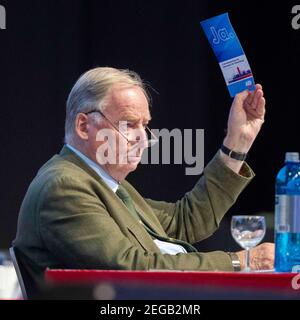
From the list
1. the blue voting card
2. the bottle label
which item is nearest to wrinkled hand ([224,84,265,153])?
the blue voting card

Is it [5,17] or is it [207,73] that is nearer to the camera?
[5,17]

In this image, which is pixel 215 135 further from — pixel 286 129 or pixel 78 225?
pixel 78 225

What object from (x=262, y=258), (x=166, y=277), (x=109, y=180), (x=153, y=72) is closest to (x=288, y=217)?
(x=262, y=258)

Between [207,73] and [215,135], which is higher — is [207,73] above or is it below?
above


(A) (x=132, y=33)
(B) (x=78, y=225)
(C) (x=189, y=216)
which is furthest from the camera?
(A) (x=132, y=33)

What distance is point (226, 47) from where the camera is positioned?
2.72m

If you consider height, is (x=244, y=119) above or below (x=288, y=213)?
→ above

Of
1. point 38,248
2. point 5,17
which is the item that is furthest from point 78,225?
point 5,17

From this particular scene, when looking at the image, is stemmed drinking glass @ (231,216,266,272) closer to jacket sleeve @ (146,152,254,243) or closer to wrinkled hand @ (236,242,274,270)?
wrinkled hand @ (236,242,274,270)

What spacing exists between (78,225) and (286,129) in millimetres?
3010

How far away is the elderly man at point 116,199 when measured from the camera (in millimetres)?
2549

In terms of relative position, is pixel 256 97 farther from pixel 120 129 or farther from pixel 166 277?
pixel 166 277

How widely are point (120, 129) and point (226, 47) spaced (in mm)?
465

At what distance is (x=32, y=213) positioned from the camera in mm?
2656
